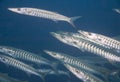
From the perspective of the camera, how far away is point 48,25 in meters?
15.3

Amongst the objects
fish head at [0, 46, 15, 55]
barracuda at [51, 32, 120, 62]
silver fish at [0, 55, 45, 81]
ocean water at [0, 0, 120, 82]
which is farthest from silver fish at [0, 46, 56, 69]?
ocean water at [0, 0, 120, 82]

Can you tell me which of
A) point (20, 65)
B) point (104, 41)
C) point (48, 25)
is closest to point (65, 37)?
point (104, 41)

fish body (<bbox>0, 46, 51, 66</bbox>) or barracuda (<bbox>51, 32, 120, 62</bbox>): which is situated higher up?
barracuda (<bbox>51, 32, 120, 62</bbox>)

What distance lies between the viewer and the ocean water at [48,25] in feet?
47.5

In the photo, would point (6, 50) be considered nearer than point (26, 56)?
No

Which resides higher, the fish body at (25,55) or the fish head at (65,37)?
the fish head at (65,37)

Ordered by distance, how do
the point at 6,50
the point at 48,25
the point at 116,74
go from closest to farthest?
1. the point at 116,74
2. the point at 6,50
3. the point at 48,25

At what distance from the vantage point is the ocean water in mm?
14477

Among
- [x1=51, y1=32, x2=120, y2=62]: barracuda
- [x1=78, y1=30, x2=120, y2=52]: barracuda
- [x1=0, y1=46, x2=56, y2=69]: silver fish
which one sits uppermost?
[x1=78, y1=30, x2=120, y2=52]: barracuda

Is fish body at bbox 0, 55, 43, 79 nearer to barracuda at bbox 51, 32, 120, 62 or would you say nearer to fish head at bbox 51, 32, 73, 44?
fish head at bbox 51, 32, 73, 44

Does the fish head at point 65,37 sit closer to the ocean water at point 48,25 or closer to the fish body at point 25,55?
the fish body at point 25,55

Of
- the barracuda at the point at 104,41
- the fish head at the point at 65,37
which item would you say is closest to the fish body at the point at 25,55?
the fish head at the point at 65,37

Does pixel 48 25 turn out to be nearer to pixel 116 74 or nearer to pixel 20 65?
pixel 20 65

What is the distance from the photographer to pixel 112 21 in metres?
16.0
